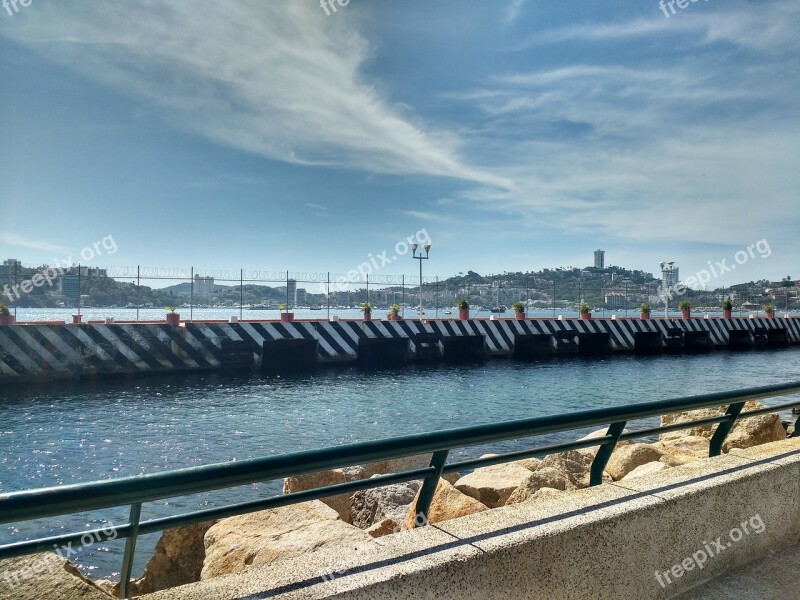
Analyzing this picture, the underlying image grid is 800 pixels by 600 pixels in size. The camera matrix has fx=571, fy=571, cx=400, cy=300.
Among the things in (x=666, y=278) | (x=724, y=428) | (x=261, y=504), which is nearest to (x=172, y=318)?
(x=724, y=428)

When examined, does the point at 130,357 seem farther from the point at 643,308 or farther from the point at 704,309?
the point at 704,309

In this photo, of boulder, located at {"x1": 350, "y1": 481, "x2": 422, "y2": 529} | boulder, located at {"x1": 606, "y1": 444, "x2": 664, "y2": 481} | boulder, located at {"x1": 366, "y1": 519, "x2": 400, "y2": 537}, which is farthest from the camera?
boulder, located at {"x1": 606, "y1": 444, "x2": 664, "y2": 481}

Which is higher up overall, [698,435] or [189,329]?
[189,329]

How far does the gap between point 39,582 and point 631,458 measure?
266 inches

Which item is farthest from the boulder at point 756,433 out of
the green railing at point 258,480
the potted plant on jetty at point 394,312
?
the potted plant on jetty at point 394,312

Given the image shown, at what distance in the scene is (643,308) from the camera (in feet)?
124

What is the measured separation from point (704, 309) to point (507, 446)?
4392 cm

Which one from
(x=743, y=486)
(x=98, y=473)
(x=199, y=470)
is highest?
(x=199, y=470)

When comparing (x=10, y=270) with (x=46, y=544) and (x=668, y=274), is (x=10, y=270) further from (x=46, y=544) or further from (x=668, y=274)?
(x=668, y=274)

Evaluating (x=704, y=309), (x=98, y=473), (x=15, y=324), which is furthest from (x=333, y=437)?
(x=704, y=309)

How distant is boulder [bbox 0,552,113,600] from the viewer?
2.09 m

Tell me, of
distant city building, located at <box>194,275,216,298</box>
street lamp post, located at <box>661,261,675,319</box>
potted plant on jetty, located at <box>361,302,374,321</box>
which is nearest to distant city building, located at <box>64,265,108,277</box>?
distant city building, located at <box>194,275,216,298</box>

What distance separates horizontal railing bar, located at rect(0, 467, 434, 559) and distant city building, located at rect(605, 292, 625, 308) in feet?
165

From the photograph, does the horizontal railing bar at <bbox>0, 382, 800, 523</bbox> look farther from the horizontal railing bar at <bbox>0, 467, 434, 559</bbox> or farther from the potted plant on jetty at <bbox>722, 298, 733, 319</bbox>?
the potted plant on jetty at <bbox>722, 298, 733, 319</bbox>
